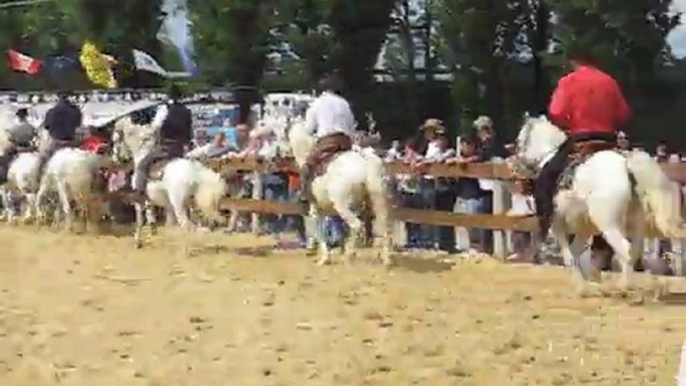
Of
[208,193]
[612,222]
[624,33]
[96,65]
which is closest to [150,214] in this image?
[208,193]

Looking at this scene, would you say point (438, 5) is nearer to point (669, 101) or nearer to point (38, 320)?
point (669, 101)

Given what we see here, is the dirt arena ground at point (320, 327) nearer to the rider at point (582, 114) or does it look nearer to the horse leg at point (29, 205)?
the rider at point (582, 114)

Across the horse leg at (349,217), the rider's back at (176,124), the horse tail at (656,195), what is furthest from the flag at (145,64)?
the horse tail at (656,195)

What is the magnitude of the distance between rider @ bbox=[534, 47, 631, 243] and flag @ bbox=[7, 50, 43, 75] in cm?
2968

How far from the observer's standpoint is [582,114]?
13078 mm

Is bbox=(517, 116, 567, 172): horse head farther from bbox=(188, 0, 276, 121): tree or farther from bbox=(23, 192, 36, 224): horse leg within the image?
bbox=(188, 0, 276, 121): tree

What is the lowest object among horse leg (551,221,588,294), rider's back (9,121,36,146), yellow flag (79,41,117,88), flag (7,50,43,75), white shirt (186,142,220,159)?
horse leg (551,221,588,294)

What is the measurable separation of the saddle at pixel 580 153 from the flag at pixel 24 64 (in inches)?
1183

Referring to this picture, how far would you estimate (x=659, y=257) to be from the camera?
15.7 meters

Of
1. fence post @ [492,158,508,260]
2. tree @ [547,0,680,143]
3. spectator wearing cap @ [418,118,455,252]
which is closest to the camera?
fence post @ [492,158,508,260]

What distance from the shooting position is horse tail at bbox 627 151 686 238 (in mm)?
12539

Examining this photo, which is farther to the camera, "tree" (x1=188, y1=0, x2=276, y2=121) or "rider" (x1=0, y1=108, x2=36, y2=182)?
"tree" (x1=188, y1=0, x2=276, y2=121)

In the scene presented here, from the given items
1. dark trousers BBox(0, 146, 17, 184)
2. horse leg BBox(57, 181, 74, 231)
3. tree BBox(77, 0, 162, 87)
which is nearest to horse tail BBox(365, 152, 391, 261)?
horse leg BBox(57, 181, 74, 231)

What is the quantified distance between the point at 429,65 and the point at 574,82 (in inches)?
847
